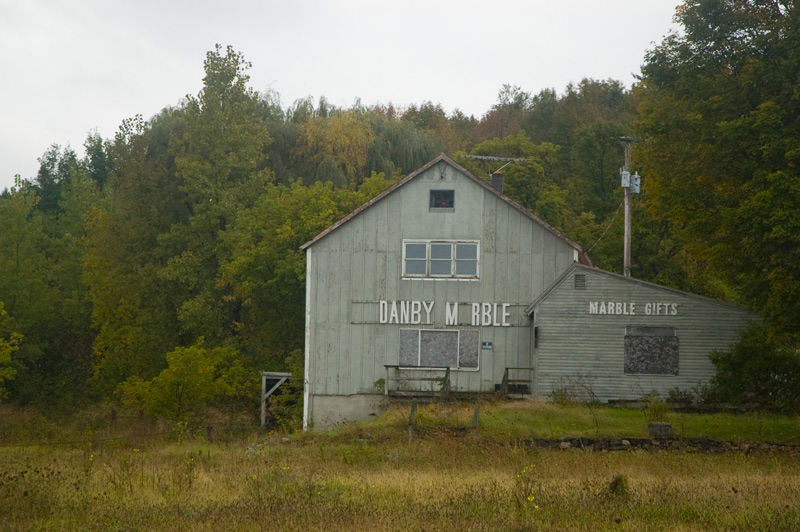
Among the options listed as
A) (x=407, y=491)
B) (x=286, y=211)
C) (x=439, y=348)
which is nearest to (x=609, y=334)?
(x=439, y=348)

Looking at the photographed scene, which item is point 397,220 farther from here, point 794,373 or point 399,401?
point 794,373

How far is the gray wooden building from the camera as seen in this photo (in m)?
31.8

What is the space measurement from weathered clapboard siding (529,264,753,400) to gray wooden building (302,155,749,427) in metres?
1.67

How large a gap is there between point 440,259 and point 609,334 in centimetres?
622

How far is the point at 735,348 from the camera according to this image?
28609mm

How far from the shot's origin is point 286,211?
146 feet

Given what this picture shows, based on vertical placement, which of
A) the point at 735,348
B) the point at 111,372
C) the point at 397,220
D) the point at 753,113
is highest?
the point at 753,113

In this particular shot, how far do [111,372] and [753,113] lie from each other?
37.4 metres

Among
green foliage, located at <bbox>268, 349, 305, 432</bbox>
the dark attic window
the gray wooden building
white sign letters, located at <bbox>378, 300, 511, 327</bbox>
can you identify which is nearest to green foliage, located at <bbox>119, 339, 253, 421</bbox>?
green foliage, located at <bbox>268, 349, 305, 432</bbox>

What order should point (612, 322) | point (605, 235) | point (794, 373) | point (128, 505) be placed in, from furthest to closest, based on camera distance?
point (605, 235), point (612, 322), point (794, 373), point (128, 505)

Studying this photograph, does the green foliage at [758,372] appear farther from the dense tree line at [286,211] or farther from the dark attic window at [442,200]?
the dark attic window at [442,200]

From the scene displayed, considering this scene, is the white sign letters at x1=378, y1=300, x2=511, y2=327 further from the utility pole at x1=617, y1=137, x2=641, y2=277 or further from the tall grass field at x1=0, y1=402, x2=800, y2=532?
the utility pole at x1=617, y1=137, x2=641, y2=277

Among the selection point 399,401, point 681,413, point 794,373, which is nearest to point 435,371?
point 399,401

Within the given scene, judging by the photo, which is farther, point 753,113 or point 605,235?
point 605,235
